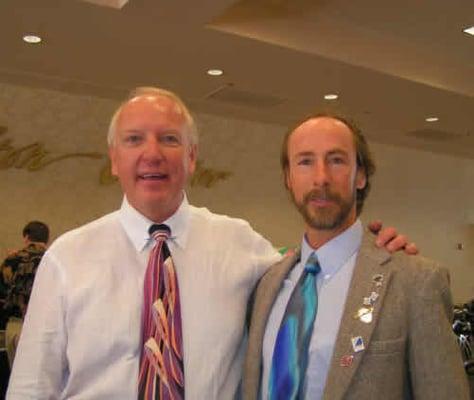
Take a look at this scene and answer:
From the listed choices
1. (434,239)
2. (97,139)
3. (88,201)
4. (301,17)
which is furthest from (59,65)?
(434,239)

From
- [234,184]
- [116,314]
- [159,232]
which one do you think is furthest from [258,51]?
[116,314]

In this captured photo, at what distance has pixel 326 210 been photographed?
71.2 inches

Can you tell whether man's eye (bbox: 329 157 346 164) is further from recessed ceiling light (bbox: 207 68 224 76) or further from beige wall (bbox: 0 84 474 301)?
beige wall (bbox: 0 84 474 301)

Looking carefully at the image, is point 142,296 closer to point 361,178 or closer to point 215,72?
point 361,178

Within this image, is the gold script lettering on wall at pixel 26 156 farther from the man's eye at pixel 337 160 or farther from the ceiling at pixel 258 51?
the man's eye at pixel 337 160

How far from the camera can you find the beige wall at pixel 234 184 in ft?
25.0

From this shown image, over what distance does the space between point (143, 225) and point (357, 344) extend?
2.53 feet

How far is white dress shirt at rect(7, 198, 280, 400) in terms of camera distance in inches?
68.2

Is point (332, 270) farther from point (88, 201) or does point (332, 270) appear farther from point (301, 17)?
point (88, 201)

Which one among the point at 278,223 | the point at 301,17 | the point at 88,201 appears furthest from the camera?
the point at 278,223

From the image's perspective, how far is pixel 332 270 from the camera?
1816 mm

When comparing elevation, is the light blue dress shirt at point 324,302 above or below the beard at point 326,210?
below

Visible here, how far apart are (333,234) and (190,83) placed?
5779 mm

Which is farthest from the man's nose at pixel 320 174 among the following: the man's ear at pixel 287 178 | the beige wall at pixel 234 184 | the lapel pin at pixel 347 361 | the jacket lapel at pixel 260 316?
the beige wall at pixel 234 184
